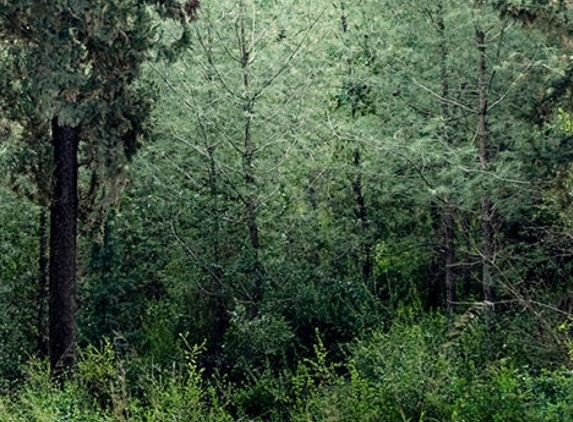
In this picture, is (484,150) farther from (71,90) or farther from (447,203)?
(71,90)

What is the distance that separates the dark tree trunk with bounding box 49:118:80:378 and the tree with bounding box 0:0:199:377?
0.05ft

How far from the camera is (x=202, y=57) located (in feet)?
48.9

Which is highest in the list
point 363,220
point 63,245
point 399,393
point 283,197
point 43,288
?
point 283,197

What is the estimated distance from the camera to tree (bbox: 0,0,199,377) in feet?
39.9

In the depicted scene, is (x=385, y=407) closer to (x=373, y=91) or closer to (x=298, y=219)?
(x=298, y=219)

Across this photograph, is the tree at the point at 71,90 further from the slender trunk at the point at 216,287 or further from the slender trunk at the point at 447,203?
the slender trunk at the point at 447,203

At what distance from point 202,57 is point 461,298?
6.63m

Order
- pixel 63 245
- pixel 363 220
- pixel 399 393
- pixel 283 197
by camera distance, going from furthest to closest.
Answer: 1. pixel 363 220
2. pixel 283 197
3. pixel 63 245
4. pixel 399 393

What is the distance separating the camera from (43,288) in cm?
1767

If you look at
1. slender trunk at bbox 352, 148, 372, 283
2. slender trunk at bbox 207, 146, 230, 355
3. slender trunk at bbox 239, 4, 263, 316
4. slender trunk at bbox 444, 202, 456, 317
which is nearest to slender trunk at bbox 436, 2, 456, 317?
slender trunk at bbox 444, 202, 456, 317

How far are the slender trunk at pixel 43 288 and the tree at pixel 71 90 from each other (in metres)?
3.65

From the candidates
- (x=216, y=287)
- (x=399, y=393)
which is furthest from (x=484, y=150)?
(x=216, y=287)

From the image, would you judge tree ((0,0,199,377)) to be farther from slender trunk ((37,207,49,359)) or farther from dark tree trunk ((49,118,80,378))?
slender trunk ((37,207,49,359))

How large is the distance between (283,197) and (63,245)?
13.7 ft
